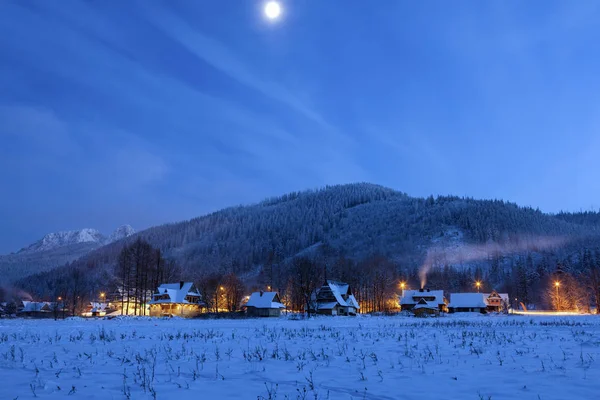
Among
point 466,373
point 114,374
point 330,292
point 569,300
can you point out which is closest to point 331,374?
point 466,373

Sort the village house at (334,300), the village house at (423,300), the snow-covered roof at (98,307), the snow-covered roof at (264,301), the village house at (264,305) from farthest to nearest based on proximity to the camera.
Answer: the snow-covered roof at (98,307), the village house at (423,300), the village house at (334,300), the snow-covered roof at (264,301), the village house at (264,305)

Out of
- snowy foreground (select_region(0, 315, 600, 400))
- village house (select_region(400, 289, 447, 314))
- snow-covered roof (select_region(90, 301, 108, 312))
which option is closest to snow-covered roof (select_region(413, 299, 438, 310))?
village house (select_region(400, 289, 447, 314))

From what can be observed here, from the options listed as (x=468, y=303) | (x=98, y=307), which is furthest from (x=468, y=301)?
(x=98, y=307)

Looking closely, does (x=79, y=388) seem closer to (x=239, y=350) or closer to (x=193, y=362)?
(x=193, y=362)

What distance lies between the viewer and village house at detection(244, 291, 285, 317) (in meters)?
79.8

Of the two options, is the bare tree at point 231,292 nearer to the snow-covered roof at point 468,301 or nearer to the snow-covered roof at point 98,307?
the snow-covered roof at point 98,307

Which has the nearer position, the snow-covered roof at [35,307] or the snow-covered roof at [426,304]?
the snow-covered roof at [426,304]

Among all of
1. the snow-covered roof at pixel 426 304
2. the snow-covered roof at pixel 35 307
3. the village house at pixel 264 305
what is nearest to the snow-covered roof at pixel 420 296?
the snow-covered roof at pixel 426 304

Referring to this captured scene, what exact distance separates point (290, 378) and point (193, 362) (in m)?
4.27

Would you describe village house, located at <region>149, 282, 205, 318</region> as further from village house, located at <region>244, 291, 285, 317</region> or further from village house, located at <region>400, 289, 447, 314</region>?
village house, located at <region>400, 289, 447, 314</region>

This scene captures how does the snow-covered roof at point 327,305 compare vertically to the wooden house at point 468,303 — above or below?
above

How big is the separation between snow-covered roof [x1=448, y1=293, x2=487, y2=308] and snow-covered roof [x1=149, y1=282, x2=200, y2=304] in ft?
205

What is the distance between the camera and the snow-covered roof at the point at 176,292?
3280 inches

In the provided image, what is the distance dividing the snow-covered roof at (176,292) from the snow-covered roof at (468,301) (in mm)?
62358
